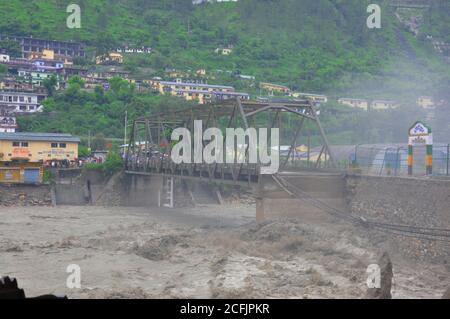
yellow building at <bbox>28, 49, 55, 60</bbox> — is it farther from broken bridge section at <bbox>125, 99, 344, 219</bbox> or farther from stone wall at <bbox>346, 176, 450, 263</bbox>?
stone wall at <bbox>346, 176, 450, 263</bbox>

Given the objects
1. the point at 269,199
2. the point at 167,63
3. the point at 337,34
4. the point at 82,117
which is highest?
the point at 337,34

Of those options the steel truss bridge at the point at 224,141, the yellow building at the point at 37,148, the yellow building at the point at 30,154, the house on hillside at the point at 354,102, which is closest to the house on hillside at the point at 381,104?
the house on hillside at the point at 354,102

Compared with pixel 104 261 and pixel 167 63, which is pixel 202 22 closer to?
pixel 167 63

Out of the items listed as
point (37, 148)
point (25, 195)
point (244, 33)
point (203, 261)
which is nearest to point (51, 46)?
point (244, 33)

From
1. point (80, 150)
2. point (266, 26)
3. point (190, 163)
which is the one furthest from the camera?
point (266, 26)

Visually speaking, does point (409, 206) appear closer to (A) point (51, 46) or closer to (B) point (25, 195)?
(B) point (25, 195)

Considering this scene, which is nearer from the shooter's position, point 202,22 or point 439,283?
point 439,283

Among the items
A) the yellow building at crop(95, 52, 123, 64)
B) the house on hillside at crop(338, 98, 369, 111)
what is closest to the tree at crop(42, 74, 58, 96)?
the yellow building at crop(95, 52, 123, 64)
